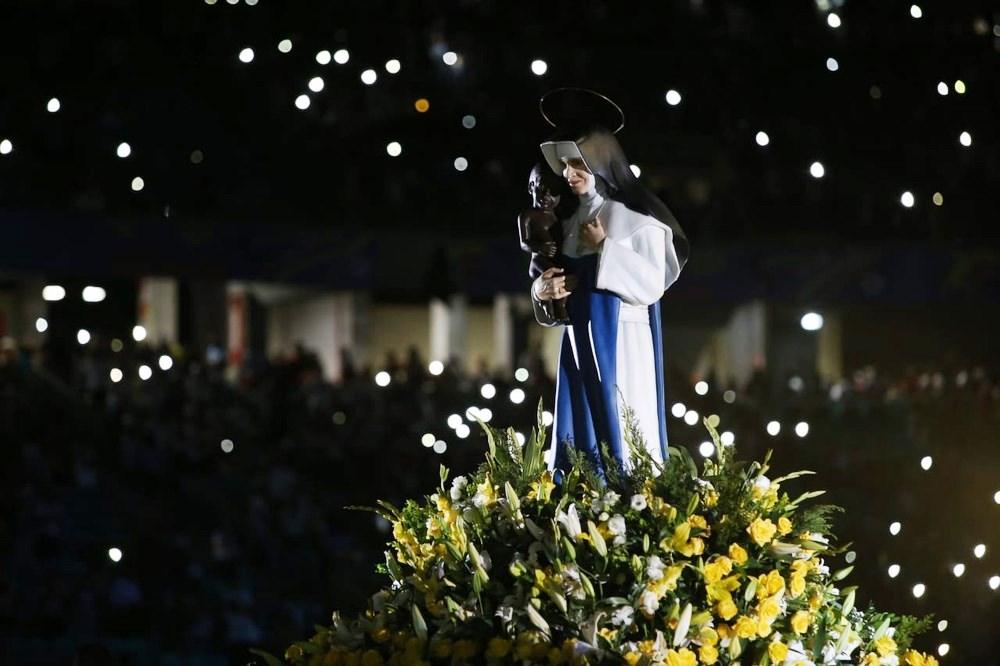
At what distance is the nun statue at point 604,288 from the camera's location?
350 centimetres

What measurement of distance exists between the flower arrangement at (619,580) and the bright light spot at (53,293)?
612 inches

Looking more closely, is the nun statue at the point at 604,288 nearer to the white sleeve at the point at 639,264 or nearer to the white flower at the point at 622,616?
the white sleeve at the point at 639,264

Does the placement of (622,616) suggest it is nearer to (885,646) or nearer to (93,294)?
(885,646)

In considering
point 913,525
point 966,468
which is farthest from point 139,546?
point 966,468

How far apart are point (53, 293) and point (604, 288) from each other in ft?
53.6

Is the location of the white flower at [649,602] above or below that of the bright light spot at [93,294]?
below

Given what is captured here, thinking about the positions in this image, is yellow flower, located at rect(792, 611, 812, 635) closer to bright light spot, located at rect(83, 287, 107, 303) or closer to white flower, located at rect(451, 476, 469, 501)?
white flower, located at rect(451, 476, 469, 501)

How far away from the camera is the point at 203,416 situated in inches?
442

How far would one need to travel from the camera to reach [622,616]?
3.02m

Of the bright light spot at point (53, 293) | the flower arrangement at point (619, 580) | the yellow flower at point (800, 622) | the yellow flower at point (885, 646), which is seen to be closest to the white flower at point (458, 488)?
the flower arrangement at point (619, 580)

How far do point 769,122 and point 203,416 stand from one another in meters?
7.34

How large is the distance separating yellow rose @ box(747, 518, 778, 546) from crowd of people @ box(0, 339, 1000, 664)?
4474 mm

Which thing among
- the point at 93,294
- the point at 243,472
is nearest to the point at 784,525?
the point at 243,472

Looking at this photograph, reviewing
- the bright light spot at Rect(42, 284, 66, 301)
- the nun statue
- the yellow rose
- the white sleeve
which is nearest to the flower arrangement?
the yellow rose
